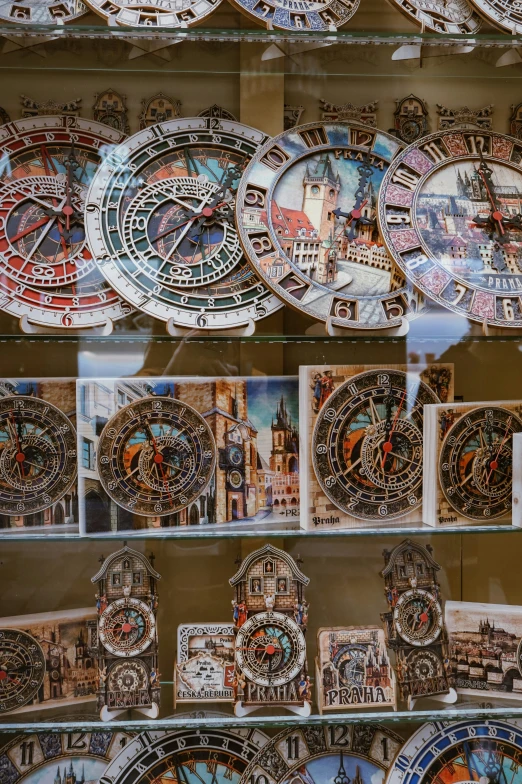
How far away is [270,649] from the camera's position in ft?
7.73

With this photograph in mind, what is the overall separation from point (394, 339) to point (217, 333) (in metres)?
0.55

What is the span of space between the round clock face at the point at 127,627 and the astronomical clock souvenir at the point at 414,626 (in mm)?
737

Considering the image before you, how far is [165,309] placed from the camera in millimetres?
2391

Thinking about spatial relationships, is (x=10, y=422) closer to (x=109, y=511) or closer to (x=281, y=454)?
(x=109, y=511)

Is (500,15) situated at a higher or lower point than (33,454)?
higher

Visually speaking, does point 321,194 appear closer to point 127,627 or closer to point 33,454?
point 33,454

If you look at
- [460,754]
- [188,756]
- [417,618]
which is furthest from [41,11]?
[460,754]

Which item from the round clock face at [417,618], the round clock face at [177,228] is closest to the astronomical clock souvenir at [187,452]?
the round clock face at [177,228]

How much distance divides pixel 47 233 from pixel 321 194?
847 millimetres

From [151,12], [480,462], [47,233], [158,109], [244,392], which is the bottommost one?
[480,462]

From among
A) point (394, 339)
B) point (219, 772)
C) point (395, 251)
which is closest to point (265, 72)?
point (395, 251)

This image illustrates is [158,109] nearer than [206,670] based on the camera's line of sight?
No

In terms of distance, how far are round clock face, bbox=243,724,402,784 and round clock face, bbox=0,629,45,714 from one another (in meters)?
0.72

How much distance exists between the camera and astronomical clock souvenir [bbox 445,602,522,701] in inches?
97.0
